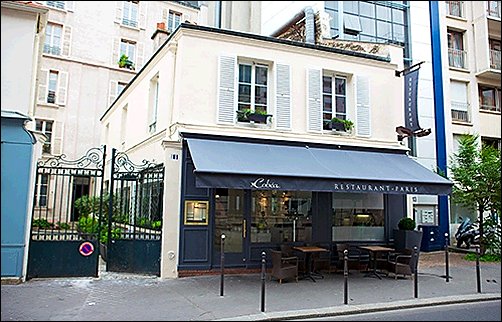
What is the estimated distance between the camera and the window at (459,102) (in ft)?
64.1

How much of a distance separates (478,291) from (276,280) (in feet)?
14.4

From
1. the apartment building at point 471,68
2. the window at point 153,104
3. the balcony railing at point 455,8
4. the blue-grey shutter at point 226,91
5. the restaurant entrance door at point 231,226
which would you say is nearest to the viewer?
the restaurant entrance door at point 231,226

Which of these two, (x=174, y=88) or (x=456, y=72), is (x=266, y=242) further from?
(x=456, y=72)

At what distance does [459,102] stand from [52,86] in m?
21.3

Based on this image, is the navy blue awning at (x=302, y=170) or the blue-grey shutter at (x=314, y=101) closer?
the navy blue awning at (x=302, y=170)

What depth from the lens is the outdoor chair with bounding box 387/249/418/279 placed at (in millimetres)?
10328

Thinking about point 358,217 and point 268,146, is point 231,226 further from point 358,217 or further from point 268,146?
point 358,217

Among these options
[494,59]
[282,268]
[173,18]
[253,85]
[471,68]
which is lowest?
[282,268]

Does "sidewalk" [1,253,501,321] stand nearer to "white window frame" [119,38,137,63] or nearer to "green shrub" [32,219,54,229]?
"green shrub" [32,219,54,229]

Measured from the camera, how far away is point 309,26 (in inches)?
591

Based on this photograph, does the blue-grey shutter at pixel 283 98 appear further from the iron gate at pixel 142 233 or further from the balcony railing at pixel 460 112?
the balcony railing at pixel 460 112

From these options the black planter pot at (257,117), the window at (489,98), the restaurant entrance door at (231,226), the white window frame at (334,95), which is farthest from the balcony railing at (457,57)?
the restaurant entrance door at (231,226)

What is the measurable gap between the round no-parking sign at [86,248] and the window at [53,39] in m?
17.5

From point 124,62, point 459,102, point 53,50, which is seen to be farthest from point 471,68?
point 53,50
